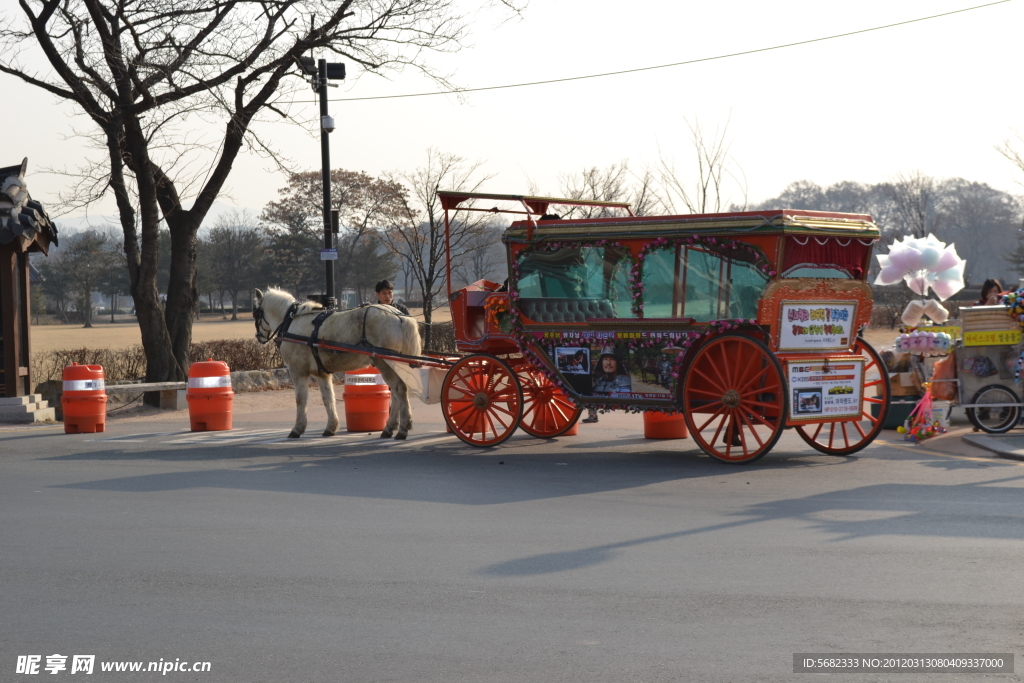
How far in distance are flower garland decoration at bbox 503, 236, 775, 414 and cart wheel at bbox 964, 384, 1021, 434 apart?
411 cm

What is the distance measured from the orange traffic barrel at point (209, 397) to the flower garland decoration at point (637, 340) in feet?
16.5

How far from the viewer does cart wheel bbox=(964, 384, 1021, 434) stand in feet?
42.9

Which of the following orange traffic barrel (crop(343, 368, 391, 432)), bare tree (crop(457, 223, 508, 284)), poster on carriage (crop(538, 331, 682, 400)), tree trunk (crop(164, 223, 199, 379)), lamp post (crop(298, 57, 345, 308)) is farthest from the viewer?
bare tree (crop(457, 223, 508, 284))

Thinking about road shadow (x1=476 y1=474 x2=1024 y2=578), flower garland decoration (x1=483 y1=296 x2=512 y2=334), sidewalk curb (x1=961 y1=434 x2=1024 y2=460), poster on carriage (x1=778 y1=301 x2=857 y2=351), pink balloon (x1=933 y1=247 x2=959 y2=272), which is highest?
pink balloon (x1=933 y1=247 x2=959 y2=272)

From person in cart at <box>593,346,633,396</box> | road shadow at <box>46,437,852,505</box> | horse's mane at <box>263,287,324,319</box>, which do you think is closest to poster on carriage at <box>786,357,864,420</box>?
road shadow at <box>46,437,852,505</box>

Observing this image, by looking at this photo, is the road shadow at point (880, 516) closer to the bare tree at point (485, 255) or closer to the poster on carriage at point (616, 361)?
the poster on carriage at point (616, 361)

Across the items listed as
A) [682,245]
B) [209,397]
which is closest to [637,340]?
[682,245]

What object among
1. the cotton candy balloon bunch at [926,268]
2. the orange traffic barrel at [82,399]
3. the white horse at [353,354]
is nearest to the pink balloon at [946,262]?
the cotton candy balloon bunch at [926,268]

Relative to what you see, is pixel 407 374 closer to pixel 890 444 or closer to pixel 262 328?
pixel 262 328

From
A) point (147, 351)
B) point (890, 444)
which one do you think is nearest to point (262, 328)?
point (147, 351)

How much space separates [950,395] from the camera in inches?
527

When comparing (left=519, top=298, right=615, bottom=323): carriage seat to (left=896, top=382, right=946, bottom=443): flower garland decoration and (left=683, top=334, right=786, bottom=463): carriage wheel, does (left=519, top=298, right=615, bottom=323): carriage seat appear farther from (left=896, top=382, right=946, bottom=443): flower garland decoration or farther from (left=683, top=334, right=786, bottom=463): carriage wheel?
(left=896, top=382, right=946, bottom=443): flower garland decoration

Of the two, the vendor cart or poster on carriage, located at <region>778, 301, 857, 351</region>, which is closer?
poster on carriage, located at <region>778, 301, 857, 351</region>

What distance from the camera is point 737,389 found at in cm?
1105
